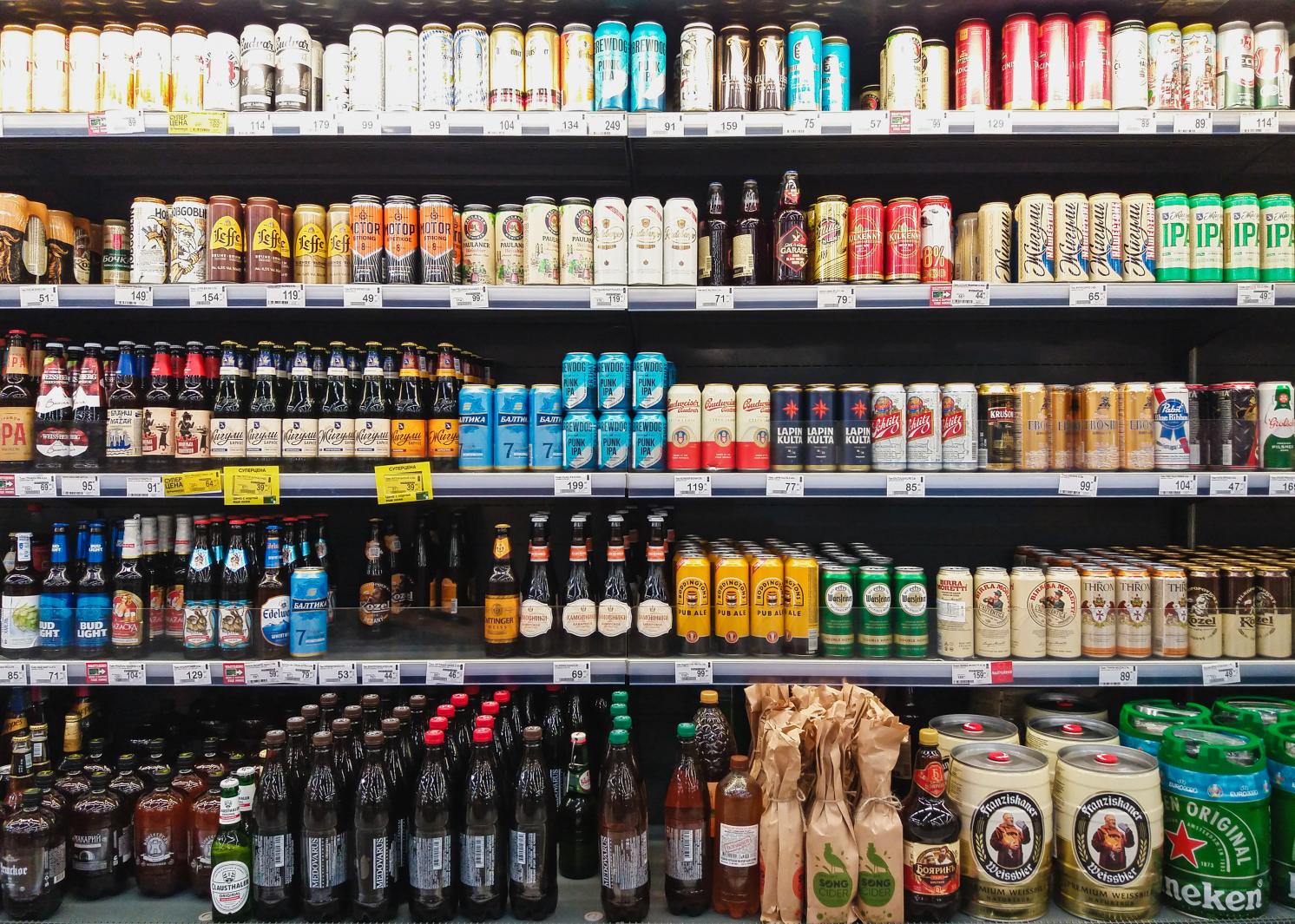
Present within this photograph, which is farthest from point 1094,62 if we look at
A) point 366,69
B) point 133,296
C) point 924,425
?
point 133,296

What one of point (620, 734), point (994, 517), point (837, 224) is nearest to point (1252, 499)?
point (994, 517)

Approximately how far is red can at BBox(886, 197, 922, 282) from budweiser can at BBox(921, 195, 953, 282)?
2 centimetres

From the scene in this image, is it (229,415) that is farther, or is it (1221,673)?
(229,415)

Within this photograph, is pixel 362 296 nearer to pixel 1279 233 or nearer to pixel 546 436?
pixel 546 436

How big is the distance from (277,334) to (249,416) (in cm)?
57

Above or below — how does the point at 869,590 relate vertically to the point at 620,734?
A: above

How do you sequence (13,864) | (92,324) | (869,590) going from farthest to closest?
(92,324) < (869,590) < (13,864)

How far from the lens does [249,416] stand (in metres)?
2.46

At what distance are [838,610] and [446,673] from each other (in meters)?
1.17

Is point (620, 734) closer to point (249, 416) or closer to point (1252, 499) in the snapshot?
point (249, 416)

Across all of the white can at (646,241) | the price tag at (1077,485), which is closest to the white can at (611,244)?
the white can at (646,241)

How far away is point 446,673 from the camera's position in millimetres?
2217

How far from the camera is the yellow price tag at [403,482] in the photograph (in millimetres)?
2256

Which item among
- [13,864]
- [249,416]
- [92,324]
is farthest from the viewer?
[92,324]
